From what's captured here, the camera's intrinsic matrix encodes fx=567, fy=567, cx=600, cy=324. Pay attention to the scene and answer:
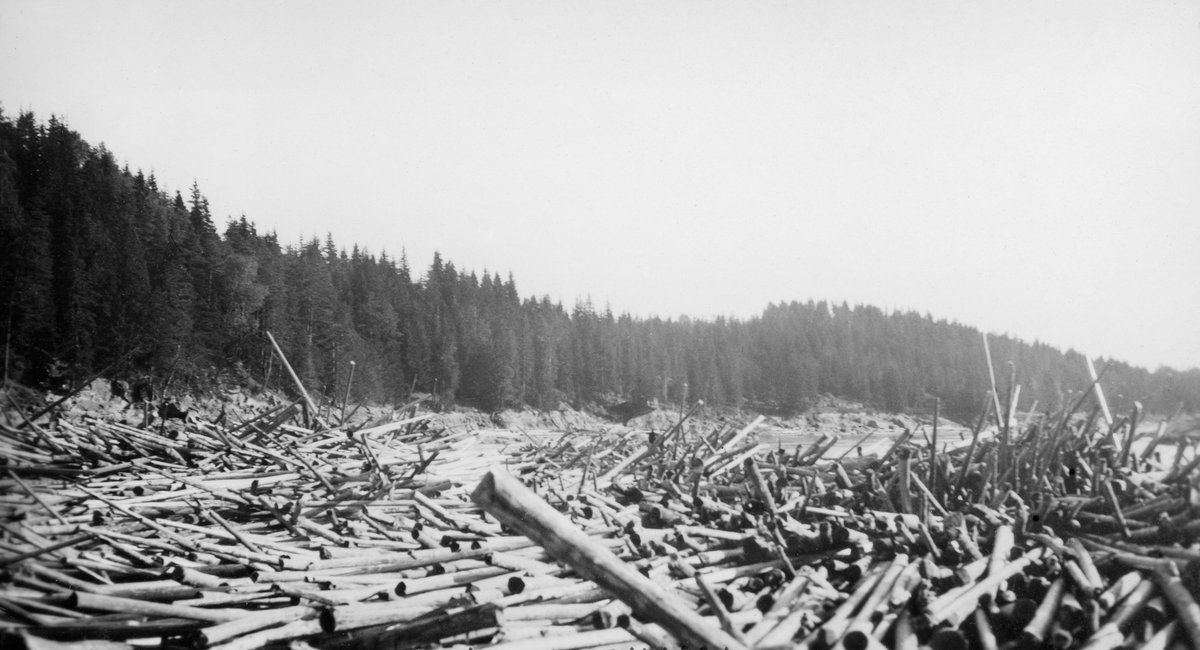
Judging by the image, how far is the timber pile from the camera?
3199 millimetres

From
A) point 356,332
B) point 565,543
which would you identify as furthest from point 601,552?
point 356,332

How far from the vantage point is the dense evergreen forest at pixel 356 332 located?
91.7ft

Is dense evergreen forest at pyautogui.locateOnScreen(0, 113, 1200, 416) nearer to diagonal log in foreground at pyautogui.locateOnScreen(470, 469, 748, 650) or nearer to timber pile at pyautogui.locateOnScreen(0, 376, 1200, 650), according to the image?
timber pile at pyautogui.locateOnScreen(0, 376, 1200, 650)

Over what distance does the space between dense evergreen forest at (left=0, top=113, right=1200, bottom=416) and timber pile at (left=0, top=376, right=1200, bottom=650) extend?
147 centimetres

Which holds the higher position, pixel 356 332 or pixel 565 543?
pixel 356 332

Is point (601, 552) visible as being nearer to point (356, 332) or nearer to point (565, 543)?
point (565, 543)

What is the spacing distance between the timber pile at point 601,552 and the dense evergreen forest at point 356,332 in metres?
1.47

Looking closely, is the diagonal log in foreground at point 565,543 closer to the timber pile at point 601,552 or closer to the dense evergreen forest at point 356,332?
the timber pile at point 601,552

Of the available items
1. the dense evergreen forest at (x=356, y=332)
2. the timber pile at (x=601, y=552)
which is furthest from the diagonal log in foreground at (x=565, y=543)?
the dense evergreen forest at (x=356, y=332)

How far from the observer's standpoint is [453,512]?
237 inches

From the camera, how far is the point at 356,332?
164 ft

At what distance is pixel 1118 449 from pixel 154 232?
4900cm

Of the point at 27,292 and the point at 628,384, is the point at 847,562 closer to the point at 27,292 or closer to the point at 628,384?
the point at 27,292

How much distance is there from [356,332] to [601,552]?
52.1 m
